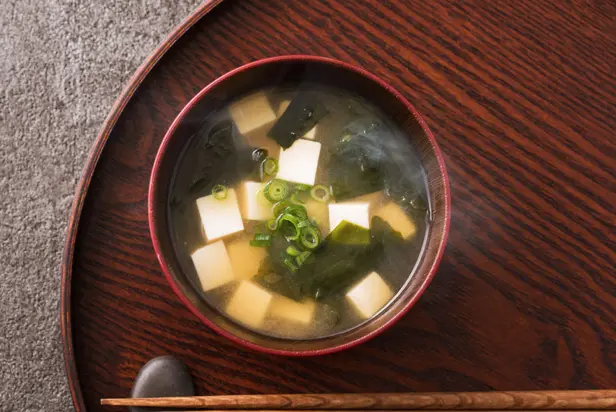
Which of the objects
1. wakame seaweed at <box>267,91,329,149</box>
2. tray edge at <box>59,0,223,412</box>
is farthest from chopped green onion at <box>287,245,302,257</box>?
tray edge at <box>59,0,223,412</box>

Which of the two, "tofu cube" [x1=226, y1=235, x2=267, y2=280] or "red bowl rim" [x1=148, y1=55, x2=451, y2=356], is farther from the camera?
"tofu cube" [x1=226, y1=235, x2=267, y2=280]

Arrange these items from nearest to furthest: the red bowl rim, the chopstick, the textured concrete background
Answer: the red bowl rim, the chopstick, the textured concrete background

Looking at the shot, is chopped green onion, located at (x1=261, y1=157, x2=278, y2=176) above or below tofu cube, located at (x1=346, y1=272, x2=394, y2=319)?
above

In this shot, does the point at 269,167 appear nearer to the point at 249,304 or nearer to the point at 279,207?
the point at 279,207

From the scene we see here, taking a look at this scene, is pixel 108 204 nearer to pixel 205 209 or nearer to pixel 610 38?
pixel 205 209

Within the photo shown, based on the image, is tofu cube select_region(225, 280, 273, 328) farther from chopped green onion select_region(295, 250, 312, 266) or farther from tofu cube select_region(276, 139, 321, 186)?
tofu cube select_region(276, 139, 321, 186)

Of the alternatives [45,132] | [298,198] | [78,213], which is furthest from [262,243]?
[45,132]

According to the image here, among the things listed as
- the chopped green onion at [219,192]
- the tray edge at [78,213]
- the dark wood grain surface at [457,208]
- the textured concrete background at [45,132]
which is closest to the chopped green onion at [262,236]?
the chopped green onion at [219,192]
